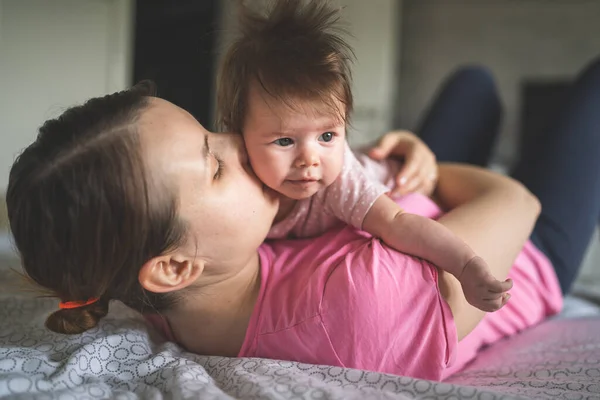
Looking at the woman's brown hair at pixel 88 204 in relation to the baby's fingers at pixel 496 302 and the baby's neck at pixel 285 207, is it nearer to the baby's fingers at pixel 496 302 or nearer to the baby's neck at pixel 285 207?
the baby's neck at pixel 285 207

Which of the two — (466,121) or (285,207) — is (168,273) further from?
(466,121)

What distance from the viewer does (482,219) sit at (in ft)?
2.86

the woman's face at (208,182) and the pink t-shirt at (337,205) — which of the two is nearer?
the woman's face at (208,182)

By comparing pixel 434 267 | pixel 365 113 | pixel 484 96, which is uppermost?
pixel 484 96

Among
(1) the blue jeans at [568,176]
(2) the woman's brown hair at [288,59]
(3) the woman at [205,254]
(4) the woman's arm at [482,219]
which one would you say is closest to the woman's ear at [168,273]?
(3) the woman at [205,254]

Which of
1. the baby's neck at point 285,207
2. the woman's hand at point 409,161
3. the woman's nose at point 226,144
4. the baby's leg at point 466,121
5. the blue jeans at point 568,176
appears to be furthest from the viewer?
the baby's leg at point 466,121

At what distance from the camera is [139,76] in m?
3.41

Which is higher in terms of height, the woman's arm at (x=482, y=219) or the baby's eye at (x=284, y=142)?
the baby's eye at (x=284, y=142)

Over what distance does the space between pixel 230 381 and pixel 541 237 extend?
30.2 inches

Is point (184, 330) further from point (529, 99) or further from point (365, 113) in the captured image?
point (529, 99)

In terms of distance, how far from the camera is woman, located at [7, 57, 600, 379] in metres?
0.66

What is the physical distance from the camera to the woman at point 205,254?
66 cm

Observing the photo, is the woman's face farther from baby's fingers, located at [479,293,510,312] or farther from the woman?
baby's fingers, located at [479,293,510,312]

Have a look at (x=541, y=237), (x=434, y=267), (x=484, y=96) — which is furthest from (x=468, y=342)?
(x=484, y=96)
